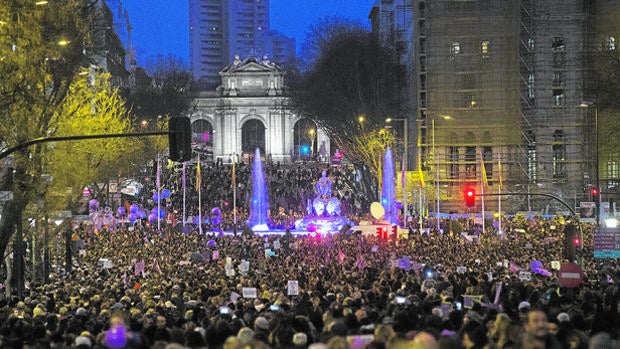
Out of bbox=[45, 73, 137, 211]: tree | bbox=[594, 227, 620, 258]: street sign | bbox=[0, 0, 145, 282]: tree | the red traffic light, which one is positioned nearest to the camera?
bbox=[0, 0, 145, 282]: tree

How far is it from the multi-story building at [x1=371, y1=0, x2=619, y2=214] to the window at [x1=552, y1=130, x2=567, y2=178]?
0.21 ft

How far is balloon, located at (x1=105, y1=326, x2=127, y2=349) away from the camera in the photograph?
11.2 m

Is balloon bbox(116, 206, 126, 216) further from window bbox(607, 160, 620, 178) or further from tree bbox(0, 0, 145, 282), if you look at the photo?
window bbox(607, 160, 620, 178)

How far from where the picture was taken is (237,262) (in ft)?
96.5

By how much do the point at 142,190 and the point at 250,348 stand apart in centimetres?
7108

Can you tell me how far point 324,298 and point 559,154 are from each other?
4779 cm

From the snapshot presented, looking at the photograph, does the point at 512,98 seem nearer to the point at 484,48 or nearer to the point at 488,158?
the point at 484,48

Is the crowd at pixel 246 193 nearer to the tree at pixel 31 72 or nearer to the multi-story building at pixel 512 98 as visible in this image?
the multi-story building at pixel 512 98

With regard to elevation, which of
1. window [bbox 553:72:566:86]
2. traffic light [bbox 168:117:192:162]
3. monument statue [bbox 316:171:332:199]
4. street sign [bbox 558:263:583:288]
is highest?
window [bbox 553:72:566:86]

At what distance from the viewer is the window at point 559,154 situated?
200 ft

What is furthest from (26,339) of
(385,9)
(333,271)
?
(385,9)

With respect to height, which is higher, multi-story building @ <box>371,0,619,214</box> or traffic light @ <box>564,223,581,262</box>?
multi-story building @ <box>371,0,619,214</box>

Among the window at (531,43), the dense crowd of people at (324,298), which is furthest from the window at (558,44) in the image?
the dense crowd of people at (324,298)

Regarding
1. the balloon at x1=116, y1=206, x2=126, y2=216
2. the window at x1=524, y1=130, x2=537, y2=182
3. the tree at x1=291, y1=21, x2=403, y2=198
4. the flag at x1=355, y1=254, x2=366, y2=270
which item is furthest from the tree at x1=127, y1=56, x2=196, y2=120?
the flag at x1=355, y1=254, x2=366, y2=270
